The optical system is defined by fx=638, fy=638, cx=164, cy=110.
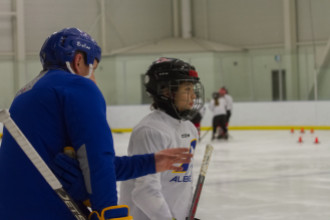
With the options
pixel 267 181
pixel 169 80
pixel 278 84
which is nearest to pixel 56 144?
pixel 169 80

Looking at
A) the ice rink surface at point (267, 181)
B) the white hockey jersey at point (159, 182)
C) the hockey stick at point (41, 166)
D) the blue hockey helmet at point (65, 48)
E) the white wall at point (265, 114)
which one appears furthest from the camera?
the white wall at point (265, 114)

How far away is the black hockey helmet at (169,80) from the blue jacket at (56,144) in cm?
72

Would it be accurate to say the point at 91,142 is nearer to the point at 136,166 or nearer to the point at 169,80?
the point at 136,166

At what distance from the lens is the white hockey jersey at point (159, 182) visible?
6.39 feet

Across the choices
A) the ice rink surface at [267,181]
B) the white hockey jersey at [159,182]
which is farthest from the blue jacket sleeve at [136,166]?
the ice rink surface at [267,181]

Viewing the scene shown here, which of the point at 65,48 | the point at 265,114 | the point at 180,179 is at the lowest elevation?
the point at 265,114

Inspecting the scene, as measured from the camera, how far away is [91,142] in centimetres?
137

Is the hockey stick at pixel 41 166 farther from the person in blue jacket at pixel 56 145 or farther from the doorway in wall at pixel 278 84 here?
the doorway in wall at pixel 278 84

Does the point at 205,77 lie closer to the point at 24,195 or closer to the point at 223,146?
the point at 223,146

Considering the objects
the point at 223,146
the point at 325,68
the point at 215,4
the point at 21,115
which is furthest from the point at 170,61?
the point at 215,4

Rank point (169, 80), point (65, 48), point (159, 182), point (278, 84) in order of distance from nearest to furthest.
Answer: point (65, 48)
point (159, 182)
point (169, 80)
point (278, 84)

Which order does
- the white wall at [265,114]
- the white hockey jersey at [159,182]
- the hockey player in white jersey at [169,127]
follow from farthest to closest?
the white wall at [265,114]
the hockey player in white jersey at [169,127]
the white hockey jersey at [159,182]

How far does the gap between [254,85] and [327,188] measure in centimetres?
1086

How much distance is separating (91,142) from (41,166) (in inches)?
4.6
